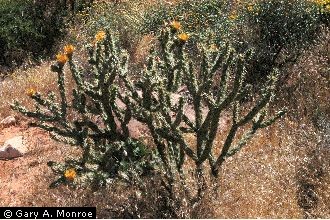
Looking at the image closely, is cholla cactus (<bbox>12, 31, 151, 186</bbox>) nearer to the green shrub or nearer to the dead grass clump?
the dead grass clump

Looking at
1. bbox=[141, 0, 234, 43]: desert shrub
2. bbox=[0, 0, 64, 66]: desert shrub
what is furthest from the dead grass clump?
bbox=[141, 0, 234, 43]: desert shrub

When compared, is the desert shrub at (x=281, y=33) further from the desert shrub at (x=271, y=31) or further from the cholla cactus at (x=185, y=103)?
the cholla cactus at (x=185, y=103)

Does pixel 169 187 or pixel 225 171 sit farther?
pixel 225 171

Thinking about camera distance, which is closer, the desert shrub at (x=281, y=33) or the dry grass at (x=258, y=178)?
the dry grass at (x=258, y=178)

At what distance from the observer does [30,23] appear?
32.8ft

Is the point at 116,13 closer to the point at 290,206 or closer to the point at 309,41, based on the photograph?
the point at 309,41

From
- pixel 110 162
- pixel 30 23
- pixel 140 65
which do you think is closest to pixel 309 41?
pixel 140 65

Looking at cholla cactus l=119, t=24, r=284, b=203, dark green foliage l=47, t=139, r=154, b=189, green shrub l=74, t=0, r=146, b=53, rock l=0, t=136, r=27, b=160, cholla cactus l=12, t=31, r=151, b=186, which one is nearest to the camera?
cholla cactus l=119, t=24, r=284, b=203

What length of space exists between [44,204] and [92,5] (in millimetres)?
6215

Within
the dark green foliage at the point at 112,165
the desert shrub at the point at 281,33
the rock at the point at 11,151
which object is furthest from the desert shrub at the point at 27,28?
the dark green foliage at the point at 112,165

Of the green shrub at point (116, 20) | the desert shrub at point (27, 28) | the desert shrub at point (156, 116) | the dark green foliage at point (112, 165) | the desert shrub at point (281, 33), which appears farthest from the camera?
the desert shrub at point (27, 28)

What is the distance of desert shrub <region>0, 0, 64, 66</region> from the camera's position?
31.7 feet

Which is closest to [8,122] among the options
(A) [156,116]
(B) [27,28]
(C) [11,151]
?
(C) [11,151]

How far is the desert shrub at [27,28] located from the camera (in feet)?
31.7
